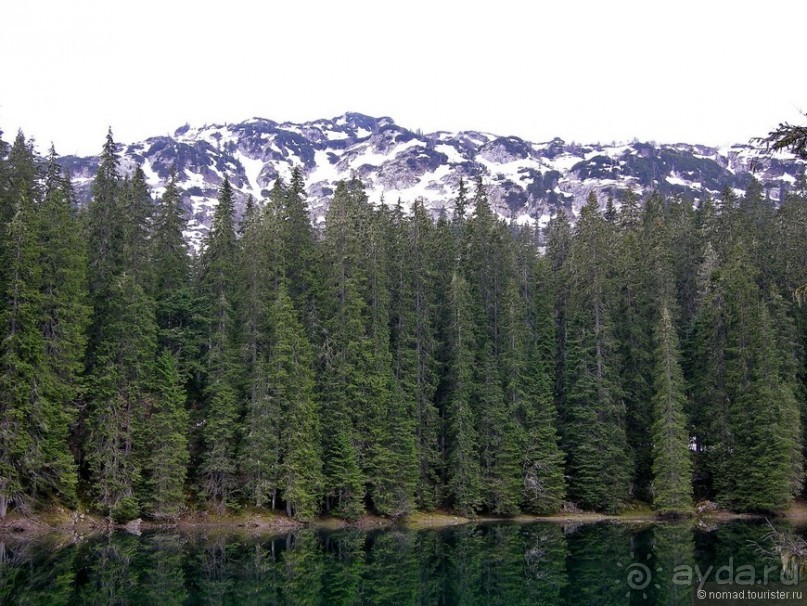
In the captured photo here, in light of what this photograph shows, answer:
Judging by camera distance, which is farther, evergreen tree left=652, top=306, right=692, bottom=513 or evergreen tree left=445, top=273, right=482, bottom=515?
evergreen tree left=445, top=273, right=482, bottom=515

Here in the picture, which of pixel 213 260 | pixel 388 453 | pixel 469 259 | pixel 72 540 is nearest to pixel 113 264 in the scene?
pixel 213 260

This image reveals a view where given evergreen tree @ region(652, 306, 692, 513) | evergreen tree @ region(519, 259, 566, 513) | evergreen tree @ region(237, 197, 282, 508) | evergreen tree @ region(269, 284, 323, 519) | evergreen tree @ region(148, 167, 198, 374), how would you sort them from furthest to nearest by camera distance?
evergreen tree @ region(519, 259, 566, 513), evergreen tree @ region(652, 306, 692, 513), evergreen tree @ region(148, 167, 198, 374), evergreen tree @ region(269, 284, 323, 519), evergreen tree @ region(237, 197, 282, 508)

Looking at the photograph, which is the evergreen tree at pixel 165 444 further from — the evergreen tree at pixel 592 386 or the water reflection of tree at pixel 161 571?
the evergreen tree at pixel 592 386

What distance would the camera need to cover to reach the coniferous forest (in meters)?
40.7

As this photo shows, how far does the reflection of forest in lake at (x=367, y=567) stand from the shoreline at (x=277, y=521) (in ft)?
8.07

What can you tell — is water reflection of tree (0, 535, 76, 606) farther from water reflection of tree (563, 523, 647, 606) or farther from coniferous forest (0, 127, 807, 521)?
water reflection of tree (563, 523, 647, 606)

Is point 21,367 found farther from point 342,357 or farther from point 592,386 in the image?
point 592,386

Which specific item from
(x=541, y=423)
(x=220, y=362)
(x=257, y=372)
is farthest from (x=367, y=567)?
(x=541, y=423)

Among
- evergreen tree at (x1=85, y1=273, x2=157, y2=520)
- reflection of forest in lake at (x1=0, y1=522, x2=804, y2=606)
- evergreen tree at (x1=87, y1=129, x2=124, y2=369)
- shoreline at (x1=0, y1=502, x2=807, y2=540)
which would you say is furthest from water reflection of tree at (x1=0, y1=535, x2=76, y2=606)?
evergreen tree at (x1=87, y1=129, x2=124, y2=369)

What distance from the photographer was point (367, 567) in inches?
1204

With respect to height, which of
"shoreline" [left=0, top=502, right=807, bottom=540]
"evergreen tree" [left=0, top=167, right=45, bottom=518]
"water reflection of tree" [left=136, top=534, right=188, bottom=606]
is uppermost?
"evergreen tree" [left=0, top=167, right=45, bottom=518]

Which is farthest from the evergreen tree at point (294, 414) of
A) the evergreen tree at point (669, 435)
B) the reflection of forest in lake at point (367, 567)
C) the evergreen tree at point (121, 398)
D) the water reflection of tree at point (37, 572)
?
the evergreen tree at point (669, 435)

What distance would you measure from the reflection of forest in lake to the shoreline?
2.46 meters

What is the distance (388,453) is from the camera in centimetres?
4847
